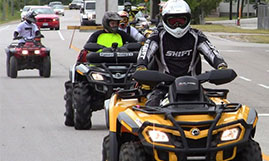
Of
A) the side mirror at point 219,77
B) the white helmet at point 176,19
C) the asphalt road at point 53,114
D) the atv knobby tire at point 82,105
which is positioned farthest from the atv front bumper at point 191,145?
the atv knobby tire at point 82,105

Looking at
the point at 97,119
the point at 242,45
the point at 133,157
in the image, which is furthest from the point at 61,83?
the point at 242,45

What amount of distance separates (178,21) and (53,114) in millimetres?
7245

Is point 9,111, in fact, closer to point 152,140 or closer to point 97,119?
point 97,119

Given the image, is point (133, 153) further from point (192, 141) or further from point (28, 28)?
point (28, 28)

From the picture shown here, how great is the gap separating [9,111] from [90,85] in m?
3.39

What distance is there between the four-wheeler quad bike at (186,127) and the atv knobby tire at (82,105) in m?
4.73

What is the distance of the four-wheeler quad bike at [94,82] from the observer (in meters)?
12.3

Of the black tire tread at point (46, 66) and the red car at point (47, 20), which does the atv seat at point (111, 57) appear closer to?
the black tire tread at point (46, 66)

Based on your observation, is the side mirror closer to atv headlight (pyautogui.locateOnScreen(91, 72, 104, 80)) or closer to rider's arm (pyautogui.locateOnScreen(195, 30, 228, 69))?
rider's arm (pyautogui.locateOnScreen(195, 30, 228, 69))

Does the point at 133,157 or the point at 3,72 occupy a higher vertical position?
the point at 133,157

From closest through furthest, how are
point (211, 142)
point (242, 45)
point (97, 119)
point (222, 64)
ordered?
point (211, 142)
point (222, 64)
point (97, 119)
point (242, 45)

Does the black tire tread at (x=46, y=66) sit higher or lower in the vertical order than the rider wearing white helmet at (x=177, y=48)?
lower

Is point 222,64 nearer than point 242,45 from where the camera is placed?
Yes

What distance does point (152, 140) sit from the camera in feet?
22.1
